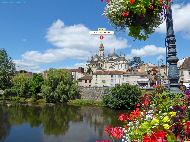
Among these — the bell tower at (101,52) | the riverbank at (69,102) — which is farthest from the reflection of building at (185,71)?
the bell tower at (101,52)

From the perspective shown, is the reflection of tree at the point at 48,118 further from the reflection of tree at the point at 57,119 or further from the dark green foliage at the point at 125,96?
the dark green foliage at the point at 125,96

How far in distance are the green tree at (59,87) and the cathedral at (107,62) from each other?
55.0 metres

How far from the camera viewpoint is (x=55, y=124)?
45.6m

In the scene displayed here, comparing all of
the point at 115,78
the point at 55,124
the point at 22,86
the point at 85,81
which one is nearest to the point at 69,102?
the point at 22,86

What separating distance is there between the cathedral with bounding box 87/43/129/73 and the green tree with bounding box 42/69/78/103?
54998mm

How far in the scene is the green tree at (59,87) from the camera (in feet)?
237

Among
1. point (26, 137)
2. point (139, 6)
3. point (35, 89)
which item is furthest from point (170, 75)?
point (35, 89)

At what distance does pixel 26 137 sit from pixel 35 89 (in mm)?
43702

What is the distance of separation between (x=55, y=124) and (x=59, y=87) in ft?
86.6

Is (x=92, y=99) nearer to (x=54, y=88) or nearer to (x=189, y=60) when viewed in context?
(x=54, y=88)

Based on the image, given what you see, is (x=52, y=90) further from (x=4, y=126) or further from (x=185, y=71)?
(x=4, y=126)

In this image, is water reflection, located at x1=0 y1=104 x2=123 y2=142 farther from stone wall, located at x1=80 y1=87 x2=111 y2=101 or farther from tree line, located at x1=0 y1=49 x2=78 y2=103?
stone wall, located at x1=80 y1=87 x2=111 y2=101

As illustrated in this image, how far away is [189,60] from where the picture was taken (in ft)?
229

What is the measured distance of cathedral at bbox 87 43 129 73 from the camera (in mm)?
135000
